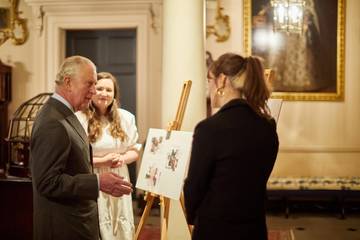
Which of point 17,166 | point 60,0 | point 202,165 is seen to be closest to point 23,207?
point 17,166

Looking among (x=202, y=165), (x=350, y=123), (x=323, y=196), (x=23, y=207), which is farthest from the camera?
(x=350, y=123)

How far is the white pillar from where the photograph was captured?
4.43 meters

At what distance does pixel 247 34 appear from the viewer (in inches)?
275

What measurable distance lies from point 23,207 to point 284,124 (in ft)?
13.9

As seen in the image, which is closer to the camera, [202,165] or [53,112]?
[202,165]

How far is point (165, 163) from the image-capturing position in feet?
11.1

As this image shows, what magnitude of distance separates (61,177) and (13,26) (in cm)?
572

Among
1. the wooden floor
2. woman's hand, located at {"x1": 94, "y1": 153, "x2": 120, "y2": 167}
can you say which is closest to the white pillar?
woman's hand, located at {"x1": 94, "y1": 153, "x2": 120, "y2": 167}

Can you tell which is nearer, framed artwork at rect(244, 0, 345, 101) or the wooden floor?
the wooden floor

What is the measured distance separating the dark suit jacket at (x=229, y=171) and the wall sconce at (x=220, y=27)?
16.7 ft

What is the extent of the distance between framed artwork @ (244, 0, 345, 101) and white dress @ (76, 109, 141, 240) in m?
3.88

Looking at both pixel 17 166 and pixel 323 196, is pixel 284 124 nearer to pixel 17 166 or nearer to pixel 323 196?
pixel 323 196

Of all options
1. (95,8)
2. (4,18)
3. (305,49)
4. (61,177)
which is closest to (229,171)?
(61,177)

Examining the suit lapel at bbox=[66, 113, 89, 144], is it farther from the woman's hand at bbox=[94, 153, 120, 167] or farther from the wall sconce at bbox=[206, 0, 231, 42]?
the wall sconce at bbox=[206, 0, 231, 42]
